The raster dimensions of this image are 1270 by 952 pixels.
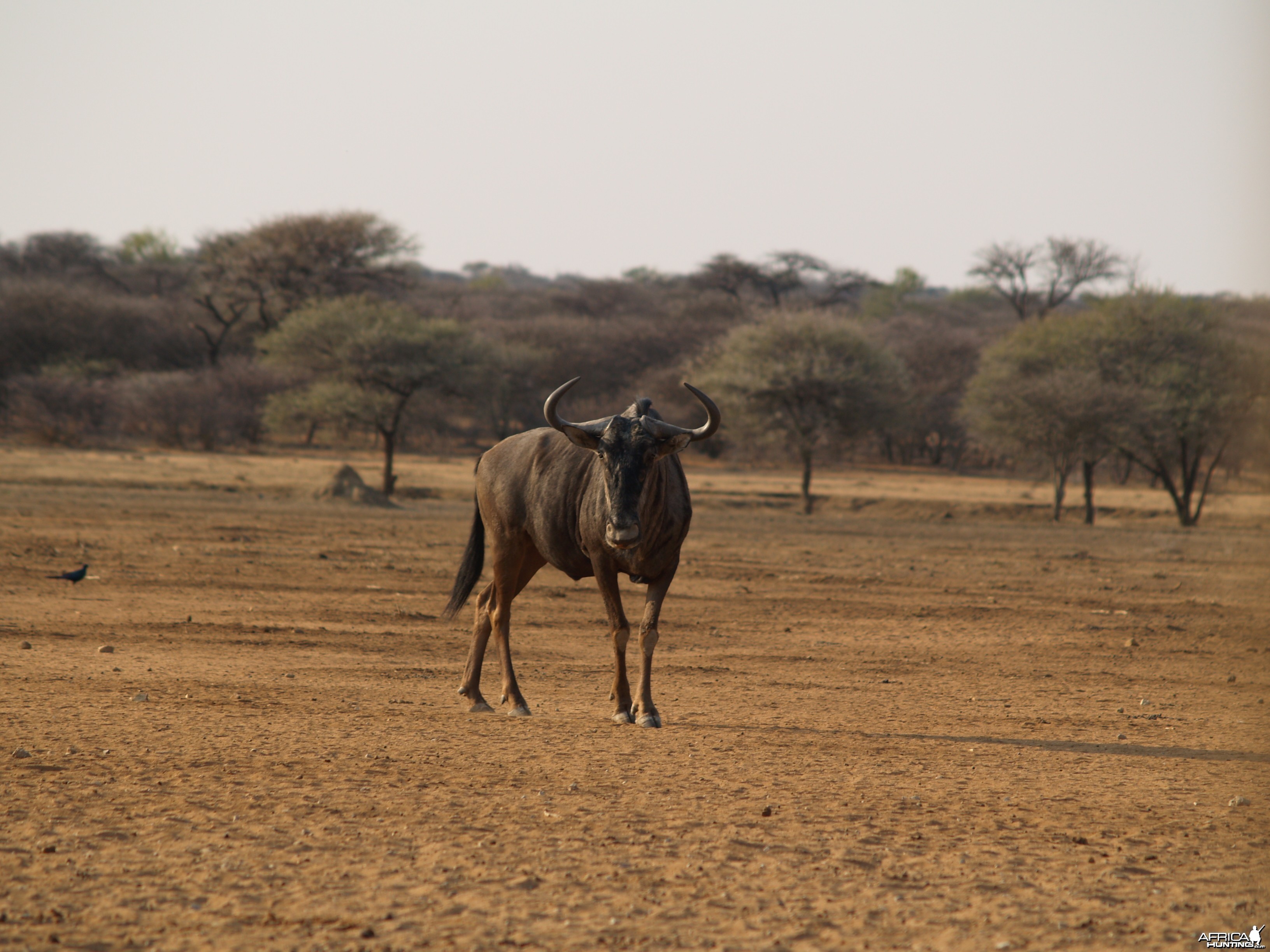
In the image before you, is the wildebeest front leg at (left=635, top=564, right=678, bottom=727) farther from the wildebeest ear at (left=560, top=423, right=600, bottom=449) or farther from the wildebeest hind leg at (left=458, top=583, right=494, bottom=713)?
the wildebeest hind leg at (left=458, top=583, right=494, bottom=713)

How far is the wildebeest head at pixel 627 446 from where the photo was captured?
677 cm

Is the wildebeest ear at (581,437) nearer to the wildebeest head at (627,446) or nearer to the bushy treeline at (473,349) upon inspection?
the wildebeest head at (627,446)

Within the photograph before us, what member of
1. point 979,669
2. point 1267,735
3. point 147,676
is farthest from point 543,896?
point 979,669

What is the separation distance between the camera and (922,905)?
4.22 m

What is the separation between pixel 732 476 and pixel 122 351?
27450mm

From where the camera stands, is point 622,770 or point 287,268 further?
point 287,268

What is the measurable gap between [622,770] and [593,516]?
1875 mm

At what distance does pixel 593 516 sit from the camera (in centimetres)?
736

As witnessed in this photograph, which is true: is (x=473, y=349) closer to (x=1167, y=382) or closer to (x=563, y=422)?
(x=1167, y=382)

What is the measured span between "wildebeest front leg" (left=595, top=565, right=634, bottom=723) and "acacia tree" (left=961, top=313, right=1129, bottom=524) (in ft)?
82.7

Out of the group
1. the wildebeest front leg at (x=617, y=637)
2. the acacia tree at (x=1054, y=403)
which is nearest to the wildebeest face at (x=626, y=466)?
the wildebeest front leg at (x=617, y=637)

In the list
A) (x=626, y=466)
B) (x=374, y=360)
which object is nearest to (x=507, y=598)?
(x=626, y=466)

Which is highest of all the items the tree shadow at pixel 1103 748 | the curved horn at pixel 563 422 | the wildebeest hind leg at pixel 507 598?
the curved horn at pixel 563 422

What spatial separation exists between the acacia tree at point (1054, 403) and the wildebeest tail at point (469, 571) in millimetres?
24335
